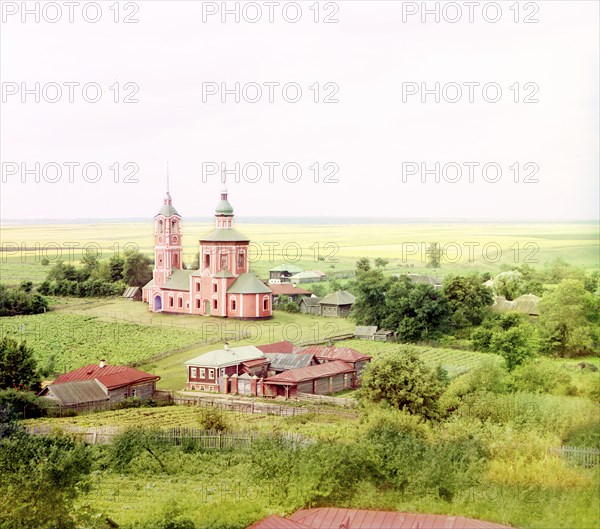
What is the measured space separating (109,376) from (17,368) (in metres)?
0.70

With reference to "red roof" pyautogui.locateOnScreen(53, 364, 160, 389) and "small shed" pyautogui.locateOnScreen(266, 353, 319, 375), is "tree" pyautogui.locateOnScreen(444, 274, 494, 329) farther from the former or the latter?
"red roof" pyautogui.locateOnScreen(53, 364, 160, 389)

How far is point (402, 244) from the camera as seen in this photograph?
6727 mm

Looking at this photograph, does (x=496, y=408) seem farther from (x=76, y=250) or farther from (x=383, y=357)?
(x=76, y=250)

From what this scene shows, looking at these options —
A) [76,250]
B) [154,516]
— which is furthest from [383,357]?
[76,250]

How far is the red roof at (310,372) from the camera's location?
6.29m

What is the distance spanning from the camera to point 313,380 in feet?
20.8

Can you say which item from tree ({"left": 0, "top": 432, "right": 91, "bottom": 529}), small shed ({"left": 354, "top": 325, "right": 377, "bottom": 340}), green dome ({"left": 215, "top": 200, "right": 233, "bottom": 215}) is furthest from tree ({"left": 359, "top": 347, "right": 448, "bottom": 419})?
tree ({"left": 0, "top": 432, "right": 91, "bottom": 529})

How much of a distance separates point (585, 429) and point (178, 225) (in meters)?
3.37

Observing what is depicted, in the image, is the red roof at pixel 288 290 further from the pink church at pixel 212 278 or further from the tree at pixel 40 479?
the tree at pixel 40 479

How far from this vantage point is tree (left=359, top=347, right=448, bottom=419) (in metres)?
6.24

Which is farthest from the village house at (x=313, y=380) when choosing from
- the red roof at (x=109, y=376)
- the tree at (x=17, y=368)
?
the tree at (x=17, y=368)

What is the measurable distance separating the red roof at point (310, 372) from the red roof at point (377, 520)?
1.02 metres

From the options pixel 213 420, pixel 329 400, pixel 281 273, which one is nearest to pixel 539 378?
pixel 329 400

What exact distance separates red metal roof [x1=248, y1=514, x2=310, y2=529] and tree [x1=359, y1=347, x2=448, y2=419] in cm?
126
